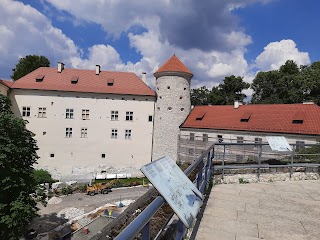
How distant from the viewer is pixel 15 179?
14500mm

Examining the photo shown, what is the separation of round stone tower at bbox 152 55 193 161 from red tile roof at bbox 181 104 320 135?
1.57 m

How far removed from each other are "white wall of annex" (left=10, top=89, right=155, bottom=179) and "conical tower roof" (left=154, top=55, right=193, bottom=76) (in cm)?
415

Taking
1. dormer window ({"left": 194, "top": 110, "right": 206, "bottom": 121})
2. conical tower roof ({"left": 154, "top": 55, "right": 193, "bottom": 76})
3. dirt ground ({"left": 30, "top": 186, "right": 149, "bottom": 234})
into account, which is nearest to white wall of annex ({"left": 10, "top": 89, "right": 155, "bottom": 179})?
conical tower roof ({"left": 154, "top": 55, "right": 193, "bottom": 76})

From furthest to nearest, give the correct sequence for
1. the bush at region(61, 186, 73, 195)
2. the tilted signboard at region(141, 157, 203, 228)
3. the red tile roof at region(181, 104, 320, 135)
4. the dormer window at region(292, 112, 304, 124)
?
the bush at region(61, 186, 73, 195), the dormer window at region(292, 112, 304, 124), the red tile roof at region(181, 104, 320, 135), the tilted signboard at region(141, 157, 203, 228)

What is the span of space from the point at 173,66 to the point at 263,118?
12.7m

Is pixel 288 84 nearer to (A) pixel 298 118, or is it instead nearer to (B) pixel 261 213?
(A) pixel 298 118

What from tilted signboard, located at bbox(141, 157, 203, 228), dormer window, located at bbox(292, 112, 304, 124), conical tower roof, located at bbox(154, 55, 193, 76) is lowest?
tilted signboard, located at bbox(141, 157, 203, 228)

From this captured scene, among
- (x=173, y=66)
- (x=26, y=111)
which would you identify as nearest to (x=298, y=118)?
(x=173, y=66)

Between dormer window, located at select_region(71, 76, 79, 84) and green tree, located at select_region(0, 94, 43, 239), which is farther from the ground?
dormer window, located at select_region(71, 76, 79, 84)

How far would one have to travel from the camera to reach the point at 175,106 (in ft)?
109

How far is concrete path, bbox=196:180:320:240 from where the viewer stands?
393cm

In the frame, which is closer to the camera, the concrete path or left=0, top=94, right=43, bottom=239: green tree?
the concrete path

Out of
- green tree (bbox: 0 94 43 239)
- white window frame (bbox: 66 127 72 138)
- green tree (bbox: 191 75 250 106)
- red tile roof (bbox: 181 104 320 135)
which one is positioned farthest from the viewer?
green tree (bbox: 191 75 250 106)

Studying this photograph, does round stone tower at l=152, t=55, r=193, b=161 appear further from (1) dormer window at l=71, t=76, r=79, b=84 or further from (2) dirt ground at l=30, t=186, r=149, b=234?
(1) dormer window at l=71, t=76, r=79, b=84
